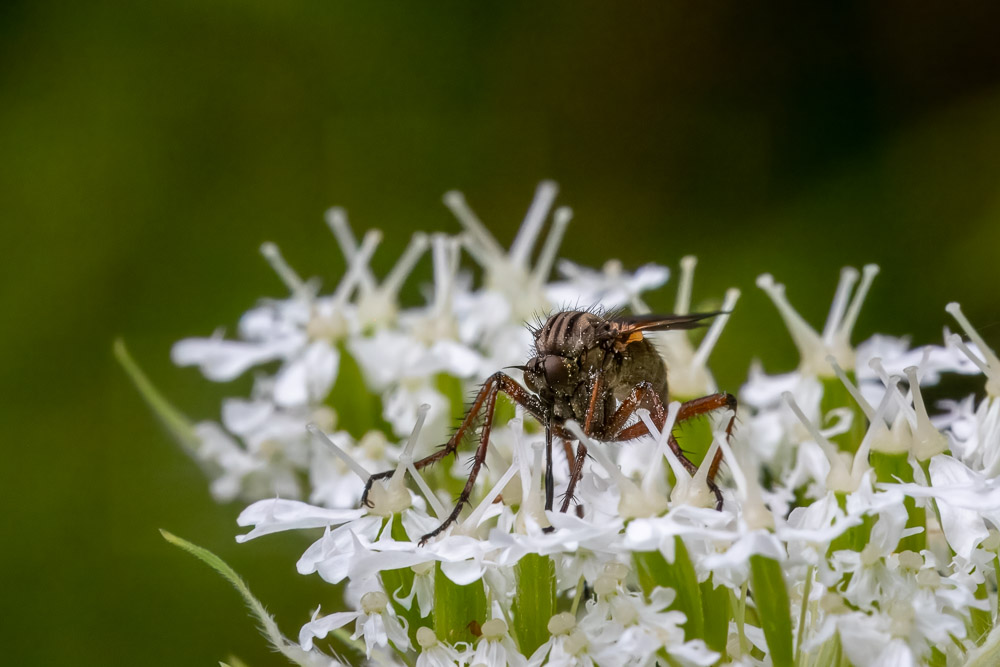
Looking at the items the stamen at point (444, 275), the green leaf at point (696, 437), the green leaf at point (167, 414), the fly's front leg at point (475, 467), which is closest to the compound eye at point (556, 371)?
the fly's front leg at point (475, 467)

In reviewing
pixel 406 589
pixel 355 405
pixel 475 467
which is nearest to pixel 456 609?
pixel 406 589

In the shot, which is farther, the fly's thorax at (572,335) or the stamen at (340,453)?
the fly's thorax at (572,335)

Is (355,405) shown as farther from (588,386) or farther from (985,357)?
(985,357)

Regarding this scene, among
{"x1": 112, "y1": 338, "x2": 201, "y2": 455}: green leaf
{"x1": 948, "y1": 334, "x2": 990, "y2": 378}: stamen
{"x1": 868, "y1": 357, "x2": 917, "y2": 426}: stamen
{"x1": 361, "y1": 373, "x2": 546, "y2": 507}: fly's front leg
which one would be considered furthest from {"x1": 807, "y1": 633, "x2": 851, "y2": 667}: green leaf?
{"x1": 112, "y1": 338, "x2": 201, "y2": 455}: green leaf

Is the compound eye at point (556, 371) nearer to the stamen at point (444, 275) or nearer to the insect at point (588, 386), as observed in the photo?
the insect at point (588, 386)

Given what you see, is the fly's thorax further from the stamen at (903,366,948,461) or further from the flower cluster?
the stamen at (903,366,948,461)

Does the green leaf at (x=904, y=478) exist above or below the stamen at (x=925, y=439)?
below
